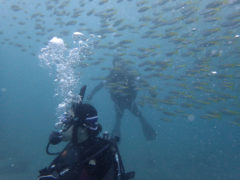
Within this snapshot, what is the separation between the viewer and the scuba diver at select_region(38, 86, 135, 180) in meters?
2.14

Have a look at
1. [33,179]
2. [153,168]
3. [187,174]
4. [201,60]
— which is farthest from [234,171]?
[33,179]

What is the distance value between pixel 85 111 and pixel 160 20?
1144 centimetres

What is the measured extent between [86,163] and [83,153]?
0.41 ft

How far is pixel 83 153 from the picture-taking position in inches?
89.3

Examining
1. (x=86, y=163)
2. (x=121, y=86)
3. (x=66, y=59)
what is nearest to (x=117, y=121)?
(x=121, y=86)

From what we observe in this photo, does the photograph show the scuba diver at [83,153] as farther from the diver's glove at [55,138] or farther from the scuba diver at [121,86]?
the scuba diver at [121,86]

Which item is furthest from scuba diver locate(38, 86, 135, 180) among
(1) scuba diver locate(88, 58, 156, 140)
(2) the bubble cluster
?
(1) scuba diver locate(88, 58, 156, 140)

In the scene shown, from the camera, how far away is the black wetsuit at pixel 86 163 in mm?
2115

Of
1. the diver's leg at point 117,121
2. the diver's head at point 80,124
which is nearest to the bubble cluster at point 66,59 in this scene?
the diver's leg at point 117,121

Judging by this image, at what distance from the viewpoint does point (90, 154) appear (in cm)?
227

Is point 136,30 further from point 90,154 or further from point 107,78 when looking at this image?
point 90,154

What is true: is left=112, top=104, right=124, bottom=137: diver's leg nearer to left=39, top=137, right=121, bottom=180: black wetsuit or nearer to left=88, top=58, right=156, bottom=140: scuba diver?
left=88, top=58, right=156, bottom=140: scuba diver

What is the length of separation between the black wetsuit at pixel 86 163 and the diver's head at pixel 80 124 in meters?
0.09

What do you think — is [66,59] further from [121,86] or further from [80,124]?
[80,124]
